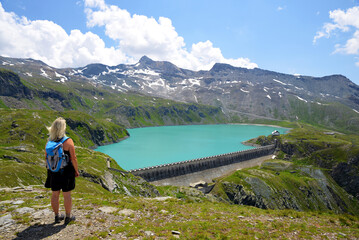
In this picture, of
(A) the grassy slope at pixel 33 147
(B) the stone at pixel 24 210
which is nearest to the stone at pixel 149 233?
(B) the stone at pixel 24 210

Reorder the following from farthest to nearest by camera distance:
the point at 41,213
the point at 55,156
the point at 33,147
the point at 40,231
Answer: the point at 33,147 → the point at 41,213 → the point at 40,231 → the point at 55,156

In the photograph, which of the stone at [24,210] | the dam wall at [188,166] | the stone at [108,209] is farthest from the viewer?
the dam wall at [188,166]

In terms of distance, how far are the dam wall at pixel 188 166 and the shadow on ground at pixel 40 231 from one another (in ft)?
194

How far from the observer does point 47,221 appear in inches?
396

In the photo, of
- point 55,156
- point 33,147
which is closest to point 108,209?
point 55,156

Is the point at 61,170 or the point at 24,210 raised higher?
the point at 61,170

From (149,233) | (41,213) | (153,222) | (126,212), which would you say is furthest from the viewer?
(126,212)

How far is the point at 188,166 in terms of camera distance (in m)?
82.5

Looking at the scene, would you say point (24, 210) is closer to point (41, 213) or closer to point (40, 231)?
point (41, 213)

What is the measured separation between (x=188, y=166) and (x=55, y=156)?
76310 millimetres

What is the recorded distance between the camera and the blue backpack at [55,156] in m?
8.83

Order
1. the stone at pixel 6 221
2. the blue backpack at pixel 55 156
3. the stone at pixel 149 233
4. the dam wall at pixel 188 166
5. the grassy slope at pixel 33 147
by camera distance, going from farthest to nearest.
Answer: the dam wall at pixel 188 166 < the grassy slope at pixel 33 147 < the stone at pixel 149 233 < the stone at pixel 6 221 < the blue backpack at pixel 55 156

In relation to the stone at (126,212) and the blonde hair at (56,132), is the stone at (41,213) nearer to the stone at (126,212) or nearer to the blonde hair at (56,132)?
the stone at (126,212)

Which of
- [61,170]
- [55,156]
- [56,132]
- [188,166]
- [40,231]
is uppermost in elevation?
[56,132]
